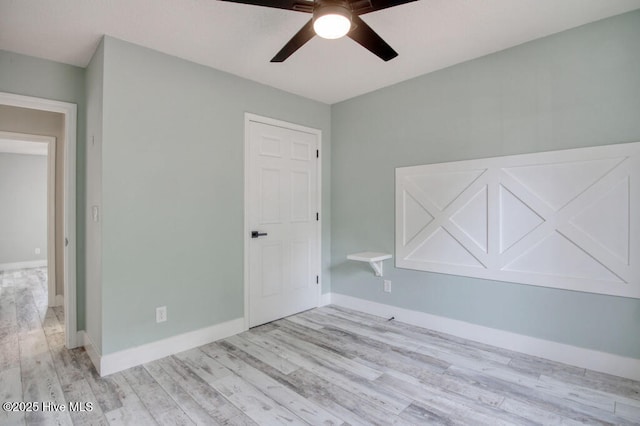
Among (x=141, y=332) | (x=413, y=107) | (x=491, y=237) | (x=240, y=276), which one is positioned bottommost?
(x=141, y=332)


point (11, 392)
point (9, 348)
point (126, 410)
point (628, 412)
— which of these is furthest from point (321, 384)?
point (9, 348)

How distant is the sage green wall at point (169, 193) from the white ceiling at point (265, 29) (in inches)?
10.1

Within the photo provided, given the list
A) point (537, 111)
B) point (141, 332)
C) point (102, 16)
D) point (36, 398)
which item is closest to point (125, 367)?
point (141, 332)

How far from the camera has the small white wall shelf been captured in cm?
333

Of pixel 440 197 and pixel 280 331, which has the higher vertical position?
pixel 440 197

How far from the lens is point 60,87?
2.80 meters

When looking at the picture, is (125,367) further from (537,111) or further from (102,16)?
(537,111)

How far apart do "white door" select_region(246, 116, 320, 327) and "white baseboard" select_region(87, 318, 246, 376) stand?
296 millimetres

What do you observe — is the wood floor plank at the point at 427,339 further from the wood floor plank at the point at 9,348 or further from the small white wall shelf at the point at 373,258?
the wood floor plank at the point at 9,348

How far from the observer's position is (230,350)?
2779 millimetres

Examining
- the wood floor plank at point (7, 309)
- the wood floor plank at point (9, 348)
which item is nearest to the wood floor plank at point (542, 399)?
the wood floor plank at point (9, 348)

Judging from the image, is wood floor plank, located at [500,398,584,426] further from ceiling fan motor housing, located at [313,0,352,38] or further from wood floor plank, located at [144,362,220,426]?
ceiling fan motor housing, located at [313,0,352,38]

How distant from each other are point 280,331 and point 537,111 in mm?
2944

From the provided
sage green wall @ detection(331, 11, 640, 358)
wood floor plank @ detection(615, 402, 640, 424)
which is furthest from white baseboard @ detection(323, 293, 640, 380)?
wood floor plank @ detection(615, 402, 640, 424)
